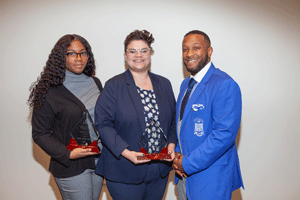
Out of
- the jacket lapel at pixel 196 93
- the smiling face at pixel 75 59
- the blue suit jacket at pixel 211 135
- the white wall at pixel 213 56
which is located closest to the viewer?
the blue suit jacket at pixel 211 135

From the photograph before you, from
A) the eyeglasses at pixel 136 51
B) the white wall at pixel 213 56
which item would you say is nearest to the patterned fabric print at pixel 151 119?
the eyeglasses at pixel 136 51

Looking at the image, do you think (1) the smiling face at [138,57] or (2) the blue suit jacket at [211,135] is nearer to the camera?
(2) the blue suit jacket at [211,135]

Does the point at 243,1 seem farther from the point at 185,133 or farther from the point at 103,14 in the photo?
the point at 185,133

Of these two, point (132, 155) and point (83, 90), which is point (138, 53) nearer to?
point (83, 90)

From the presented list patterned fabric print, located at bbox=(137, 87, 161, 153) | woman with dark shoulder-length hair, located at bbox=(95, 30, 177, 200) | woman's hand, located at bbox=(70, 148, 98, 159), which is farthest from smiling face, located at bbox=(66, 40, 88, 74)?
woman's hand, located at bbox=(70, 148, 98, 159)

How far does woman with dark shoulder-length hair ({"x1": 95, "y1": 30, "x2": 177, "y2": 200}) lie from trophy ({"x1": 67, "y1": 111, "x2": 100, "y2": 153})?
74mm

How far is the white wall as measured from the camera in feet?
8.96

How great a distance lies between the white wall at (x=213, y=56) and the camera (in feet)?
8.96

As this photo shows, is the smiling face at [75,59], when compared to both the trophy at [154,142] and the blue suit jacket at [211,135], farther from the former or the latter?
the blue suit jacket at [211,135]

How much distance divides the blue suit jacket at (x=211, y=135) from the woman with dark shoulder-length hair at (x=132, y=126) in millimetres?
239

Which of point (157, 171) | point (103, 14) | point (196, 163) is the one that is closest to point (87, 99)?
point (157, 171)

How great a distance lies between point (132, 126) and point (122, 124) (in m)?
0.09

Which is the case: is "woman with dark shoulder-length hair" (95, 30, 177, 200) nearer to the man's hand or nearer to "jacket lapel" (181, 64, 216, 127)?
the man's hand

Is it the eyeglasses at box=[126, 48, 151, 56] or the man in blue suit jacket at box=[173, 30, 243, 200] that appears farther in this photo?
the eyeglasses at box=[126, 48, 151, 56]
